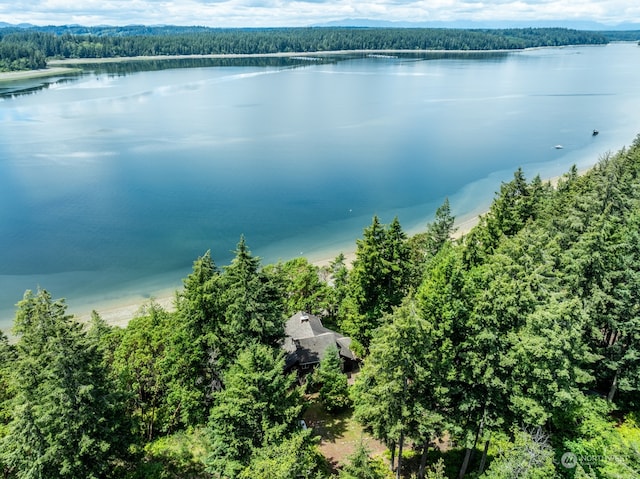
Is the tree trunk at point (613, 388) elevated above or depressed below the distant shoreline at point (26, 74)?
below

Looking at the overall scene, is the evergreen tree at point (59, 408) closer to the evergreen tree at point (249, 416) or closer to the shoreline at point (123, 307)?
the evergreen tree at point (249, 416)

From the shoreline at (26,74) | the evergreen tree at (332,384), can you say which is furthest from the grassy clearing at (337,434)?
the shoreline at (26,74)

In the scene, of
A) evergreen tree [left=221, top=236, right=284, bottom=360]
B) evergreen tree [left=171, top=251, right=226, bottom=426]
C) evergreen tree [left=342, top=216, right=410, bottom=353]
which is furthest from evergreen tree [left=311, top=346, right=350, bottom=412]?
evergreen tree [left=171, top=251, right=226, bottom=426]

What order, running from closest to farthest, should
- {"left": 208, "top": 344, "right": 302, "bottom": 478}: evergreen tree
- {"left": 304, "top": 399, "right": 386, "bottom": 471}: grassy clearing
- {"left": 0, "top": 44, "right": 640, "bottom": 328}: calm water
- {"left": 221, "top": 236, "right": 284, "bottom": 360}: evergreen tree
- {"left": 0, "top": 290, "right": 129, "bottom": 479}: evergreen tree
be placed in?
{"left": 0, "top": 290, "right": 129, "bottom": 479}: evergreen tree → {"left": 208, "top": 344, "right": 302, "bottom": 478}: evergreen tree → {"left": 221, "top": 236, "right": 284, "bottom": 360}: evergreen tree → {"left": 304, "top": 399, "right": 386, "bottom": 471}: grassy clearing → {"left": 0, "top": 44, "right": 640, "bottom": 328}: calm water

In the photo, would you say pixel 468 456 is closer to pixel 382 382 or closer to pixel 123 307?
pixel 382 382

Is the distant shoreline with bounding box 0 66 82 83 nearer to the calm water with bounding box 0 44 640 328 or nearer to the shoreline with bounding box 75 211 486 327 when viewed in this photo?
the calm water with bounding box 0 44 640 328
